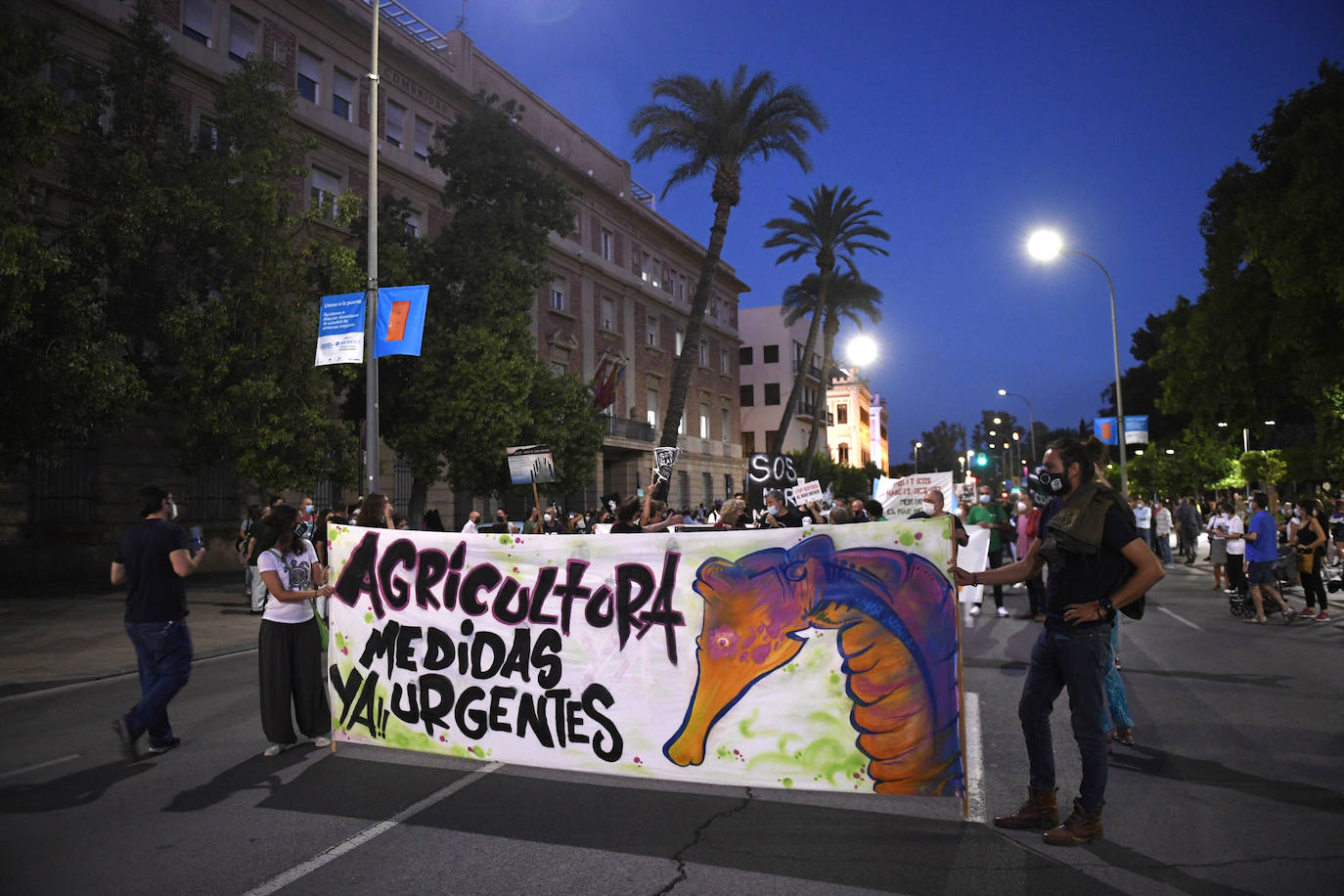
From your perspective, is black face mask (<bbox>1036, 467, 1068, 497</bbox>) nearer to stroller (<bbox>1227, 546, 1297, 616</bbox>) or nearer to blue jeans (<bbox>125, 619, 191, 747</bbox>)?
blue jeans (<bbox>125, 619, 191, 747</bbox>)

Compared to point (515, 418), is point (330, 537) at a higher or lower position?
lower

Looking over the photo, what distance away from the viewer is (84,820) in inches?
191

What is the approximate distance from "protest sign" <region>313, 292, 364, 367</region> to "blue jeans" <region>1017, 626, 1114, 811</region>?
1318cm

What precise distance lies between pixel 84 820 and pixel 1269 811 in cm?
638

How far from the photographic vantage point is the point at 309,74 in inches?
1016

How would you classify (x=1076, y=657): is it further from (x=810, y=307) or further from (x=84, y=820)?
(x=810, y=307)

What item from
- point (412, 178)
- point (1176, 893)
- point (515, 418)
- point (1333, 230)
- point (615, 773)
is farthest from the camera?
point (412, 178)

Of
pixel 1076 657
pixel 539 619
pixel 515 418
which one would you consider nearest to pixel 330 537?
pixel 539 619

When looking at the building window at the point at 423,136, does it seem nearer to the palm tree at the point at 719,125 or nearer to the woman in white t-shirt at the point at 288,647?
the palm tree at the point at 719,125

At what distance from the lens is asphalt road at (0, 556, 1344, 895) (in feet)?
12.8

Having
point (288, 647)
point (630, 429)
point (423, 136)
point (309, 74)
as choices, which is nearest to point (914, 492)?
point (288, 647)

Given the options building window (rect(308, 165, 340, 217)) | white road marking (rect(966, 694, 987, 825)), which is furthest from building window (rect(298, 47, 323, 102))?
white road marking (rect(966, 694, 987, 825))

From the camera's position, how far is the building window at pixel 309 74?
83.6 ft

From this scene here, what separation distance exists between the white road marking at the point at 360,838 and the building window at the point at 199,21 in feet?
76.2
